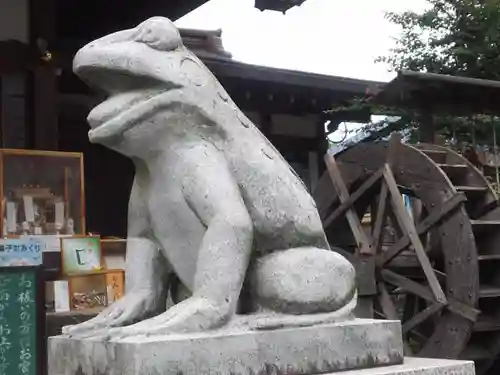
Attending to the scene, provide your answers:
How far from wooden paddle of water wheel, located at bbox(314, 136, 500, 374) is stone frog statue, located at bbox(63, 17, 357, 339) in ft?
16.9

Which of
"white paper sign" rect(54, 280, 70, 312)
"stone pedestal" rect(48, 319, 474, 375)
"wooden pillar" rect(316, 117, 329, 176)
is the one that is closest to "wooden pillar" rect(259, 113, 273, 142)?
"wooden pillar" rect(316, 117, 329, 176)

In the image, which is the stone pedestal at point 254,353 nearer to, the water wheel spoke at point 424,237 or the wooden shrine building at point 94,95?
the wooden shrine building at point 94,95

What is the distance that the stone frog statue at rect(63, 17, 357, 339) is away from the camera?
234 cm

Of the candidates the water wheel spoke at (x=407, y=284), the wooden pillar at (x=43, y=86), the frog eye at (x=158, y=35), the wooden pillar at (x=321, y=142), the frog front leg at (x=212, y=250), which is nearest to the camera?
the frog front leg at (x=212, y=250)

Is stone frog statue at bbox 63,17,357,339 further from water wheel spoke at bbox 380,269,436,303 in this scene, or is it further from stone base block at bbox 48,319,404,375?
water wheel spoke at bbox 380,269,436,303

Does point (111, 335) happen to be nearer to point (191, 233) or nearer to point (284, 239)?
point (191, 233)

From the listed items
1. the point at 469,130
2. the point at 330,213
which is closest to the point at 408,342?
the point at 330,213

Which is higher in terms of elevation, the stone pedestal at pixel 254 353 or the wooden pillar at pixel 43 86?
the wooden pillar at pixel 43 86

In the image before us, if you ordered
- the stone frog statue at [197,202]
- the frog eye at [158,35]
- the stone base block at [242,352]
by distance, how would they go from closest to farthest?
the stone base block at [242,352]
the stone frog statue at [197,202]
the frog eye at [158,35]

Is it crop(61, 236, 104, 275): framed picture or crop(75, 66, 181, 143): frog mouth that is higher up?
crop(75, 66, 181, 143): frog mouth

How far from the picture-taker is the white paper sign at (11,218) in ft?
18.7

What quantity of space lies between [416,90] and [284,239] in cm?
618

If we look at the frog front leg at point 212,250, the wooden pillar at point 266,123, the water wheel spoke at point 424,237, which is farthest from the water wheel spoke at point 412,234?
the frog front leg at point 212,250

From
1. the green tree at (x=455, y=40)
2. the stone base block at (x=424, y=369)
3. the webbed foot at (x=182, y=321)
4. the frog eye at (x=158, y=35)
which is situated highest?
the green tree at (x=455, y=40)
